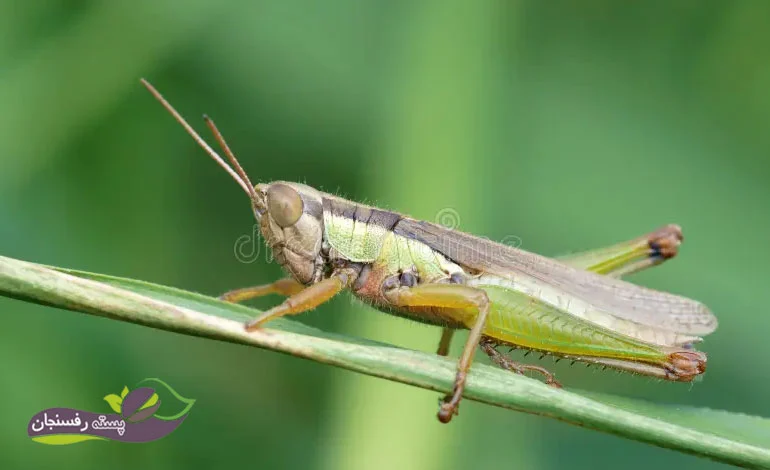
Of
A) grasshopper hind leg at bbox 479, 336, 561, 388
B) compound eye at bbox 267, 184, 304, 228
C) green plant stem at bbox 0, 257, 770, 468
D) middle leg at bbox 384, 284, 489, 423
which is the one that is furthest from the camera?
compound eye at bbox 267, 184, 304, 228

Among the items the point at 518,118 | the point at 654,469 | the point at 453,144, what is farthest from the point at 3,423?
the point at 518,118

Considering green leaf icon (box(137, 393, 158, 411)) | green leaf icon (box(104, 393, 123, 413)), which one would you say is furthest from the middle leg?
green leaf icon (box(104, 393, 123, 413))

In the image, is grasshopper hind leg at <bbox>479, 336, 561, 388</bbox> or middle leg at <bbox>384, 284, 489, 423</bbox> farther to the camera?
middle leg at <bbox>384, 284, 489, 423</bbox>

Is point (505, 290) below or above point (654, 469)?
above

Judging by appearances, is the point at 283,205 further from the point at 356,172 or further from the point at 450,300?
the point at 356,172

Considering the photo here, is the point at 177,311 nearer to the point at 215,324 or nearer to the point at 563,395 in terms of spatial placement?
the point at 215,324

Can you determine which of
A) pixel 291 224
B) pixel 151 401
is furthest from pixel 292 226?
pixel 151 401

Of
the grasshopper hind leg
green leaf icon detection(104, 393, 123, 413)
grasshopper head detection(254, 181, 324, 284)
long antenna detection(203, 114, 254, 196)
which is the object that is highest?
long antenna detection(203, 114, 254, 196)

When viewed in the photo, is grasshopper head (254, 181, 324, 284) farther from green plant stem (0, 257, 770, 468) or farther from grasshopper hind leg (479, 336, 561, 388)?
green plant stem (0, 257, 770, 468)
